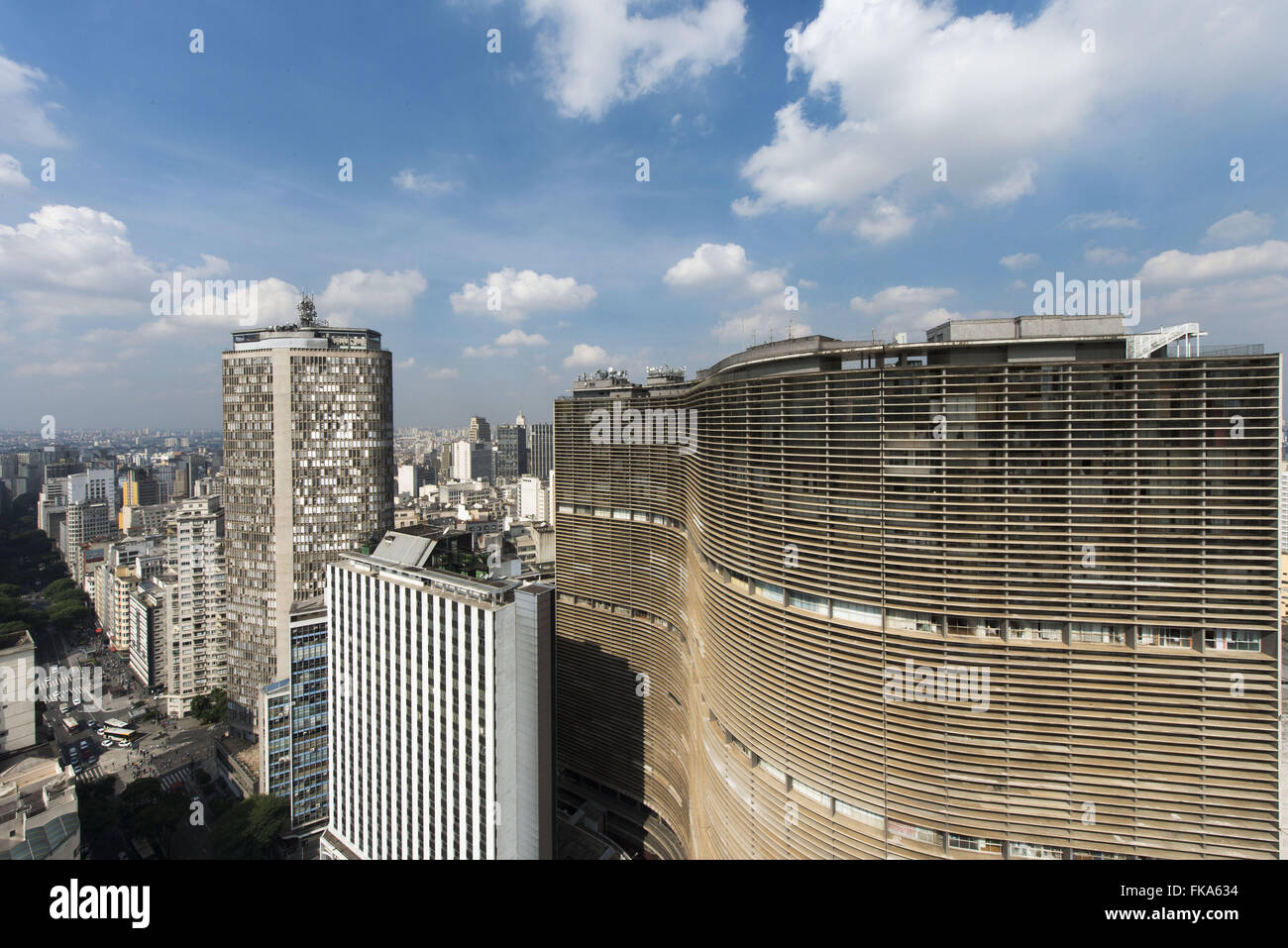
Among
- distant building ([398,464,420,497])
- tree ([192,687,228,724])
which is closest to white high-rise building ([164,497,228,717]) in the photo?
tree ([192,687,228,724])

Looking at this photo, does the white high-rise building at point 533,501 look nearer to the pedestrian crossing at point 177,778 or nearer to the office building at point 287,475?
the office building at point 287,475

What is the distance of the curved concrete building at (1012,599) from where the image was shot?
36.0ft

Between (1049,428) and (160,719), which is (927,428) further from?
(160,719)

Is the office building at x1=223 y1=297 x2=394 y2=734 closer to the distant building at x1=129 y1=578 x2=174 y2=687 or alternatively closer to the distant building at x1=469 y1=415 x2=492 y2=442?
the distant building at x1=129 y1=578 x2=174 y2=687

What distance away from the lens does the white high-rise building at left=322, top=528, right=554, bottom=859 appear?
17.9m

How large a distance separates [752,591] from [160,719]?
174ft

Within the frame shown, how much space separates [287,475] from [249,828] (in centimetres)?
2065

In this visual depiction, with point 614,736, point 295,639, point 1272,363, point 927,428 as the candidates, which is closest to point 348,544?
point 295,639

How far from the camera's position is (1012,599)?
465 inches

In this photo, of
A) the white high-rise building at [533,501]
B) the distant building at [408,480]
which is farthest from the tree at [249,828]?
the distant building at [408,480]

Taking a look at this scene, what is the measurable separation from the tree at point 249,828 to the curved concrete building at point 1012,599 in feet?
87.9

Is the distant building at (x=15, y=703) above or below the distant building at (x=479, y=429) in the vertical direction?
below

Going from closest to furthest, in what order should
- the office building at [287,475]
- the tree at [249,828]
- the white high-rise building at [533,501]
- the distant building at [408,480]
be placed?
the tree at [249,828], the office building at [287,475], the white high-rise building at [533,501], the distant building at [408,480]
